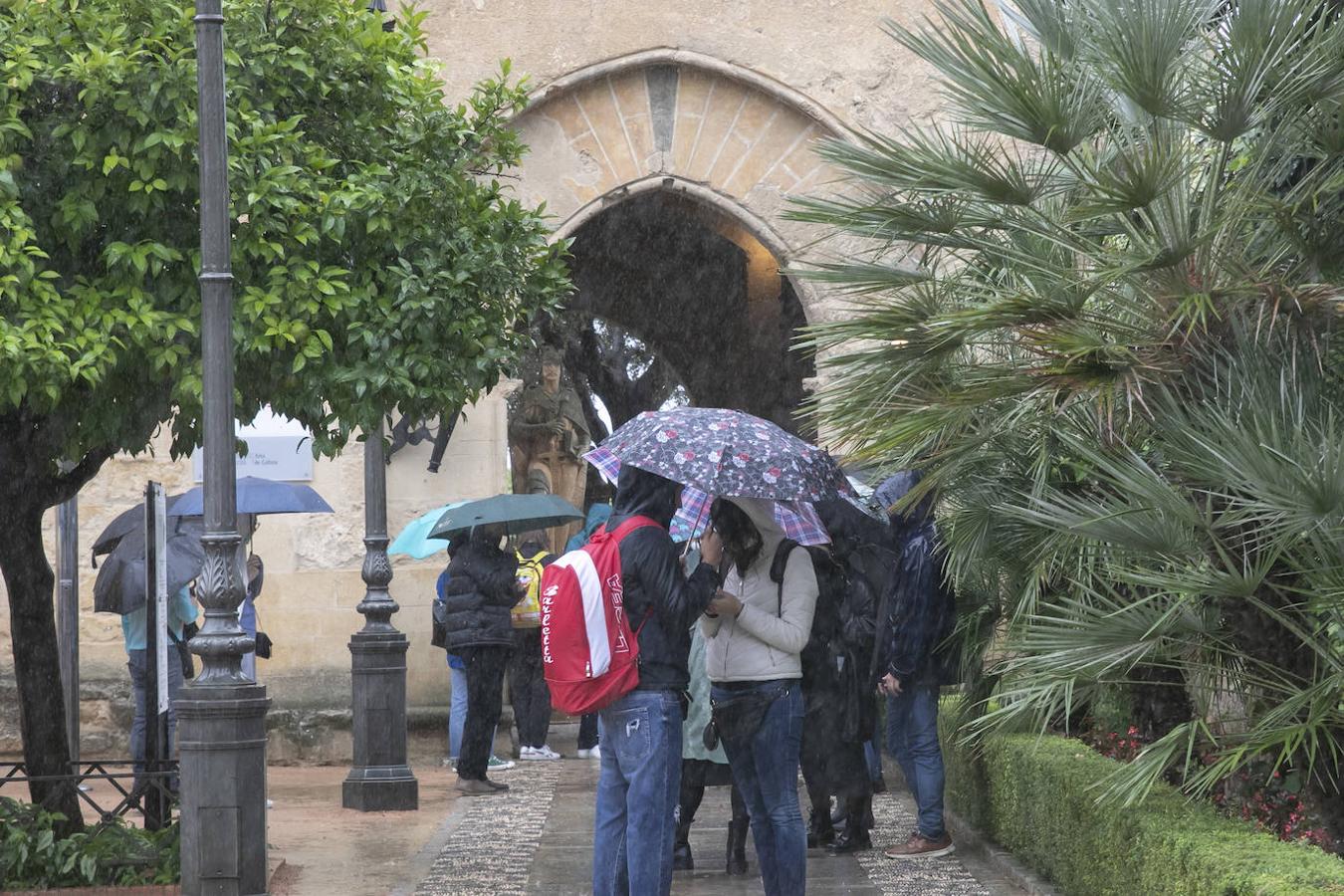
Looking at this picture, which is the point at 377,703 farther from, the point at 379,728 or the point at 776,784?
the point at 776,784

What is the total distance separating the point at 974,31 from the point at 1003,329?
1.14 meters

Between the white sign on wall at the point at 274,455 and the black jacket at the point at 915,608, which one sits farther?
the white sign on wall at the point at 274,455

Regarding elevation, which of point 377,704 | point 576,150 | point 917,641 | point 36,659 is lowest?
point 377,704

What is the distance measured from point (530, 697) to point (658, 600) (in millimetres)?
8272

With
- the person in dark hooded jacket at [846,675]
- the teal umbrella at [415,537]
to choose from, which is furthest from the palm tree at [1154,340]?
the teal umbrella at [415,537]

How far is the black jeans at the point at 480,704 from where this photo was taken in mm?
11391

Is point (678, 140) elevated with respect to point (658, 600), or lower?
elevated

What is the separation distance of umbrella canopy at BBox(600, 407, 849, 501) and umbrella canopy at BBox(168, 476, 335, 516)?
504cm

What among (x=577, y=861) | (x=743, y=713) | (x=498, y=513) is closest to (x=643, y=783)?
(x=743, y=713)

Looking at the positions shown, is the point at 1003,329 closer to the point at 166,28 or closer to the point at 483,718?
the point at 166,28

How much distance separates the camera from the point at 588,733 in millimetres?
13820

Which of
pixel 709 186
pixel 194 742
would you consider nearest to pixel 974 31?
pixel 194 742

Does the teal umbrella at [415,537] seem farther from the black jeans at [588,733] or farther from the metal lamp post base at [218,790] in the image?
the metal lamp post base at [218,790]

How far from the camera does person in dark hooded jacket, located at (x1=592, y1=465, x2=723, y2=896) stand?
19.6 ft
